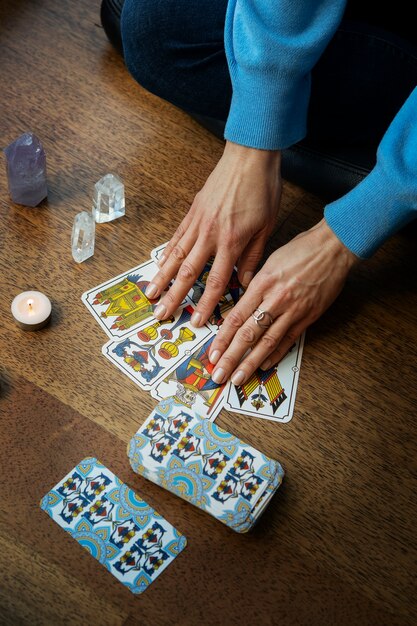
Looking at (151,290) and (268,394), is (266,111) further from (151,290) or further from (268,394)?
(268,394)

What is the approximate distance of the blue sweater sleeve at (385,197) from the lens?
114 centimetres

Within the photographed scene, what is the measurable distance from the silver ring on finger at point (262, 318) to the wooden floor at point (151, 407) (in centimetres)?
17

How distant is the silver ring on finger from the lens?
1.25 meters

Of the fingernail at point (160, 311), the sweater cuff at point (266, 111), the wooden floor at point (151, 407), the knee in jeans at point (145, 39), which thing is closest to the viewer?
the wooden floor at point (151, 407)

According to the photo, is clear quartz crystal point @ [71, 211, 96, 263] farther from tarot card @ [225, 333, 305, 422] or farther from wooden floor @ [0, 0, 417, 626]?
tarot card @ [225, 333, 305, 422]

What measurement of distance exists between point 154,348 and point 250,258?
0.92ft

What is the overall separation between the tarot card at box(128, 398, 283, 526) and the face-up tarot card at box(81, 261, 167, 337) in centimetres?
24

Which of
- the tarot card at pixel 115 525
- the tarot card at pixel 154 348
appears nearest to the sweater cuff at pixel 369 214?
the tarot card at pixel 154 348

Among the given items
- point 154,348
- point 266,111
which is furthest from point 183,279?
point 266,111

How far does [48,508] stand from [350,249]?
739 mm

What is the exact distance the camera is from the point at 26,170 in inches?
56.1

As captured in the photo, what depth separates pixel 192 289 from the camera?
1410mm

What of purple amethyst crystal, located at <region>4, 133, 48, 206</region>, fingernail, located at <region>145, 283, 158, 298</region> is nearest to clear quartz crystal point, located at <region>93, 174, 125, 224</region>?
purple amethyst crystal, located at <region>4, 133, 48, 206</region>

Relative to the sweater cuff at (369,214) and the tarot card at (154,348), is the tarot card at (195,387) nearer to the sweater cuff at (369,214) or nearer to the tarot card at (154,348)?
the tarot card at (154,348)
